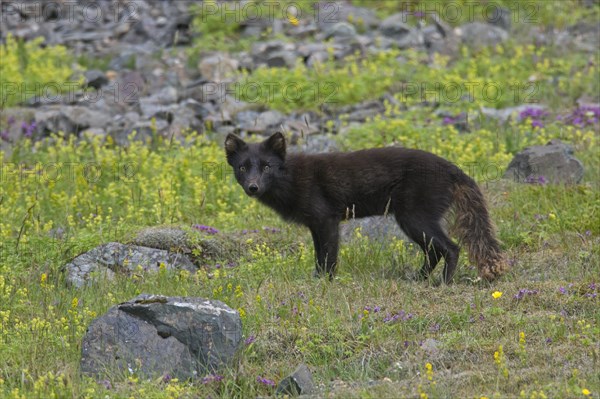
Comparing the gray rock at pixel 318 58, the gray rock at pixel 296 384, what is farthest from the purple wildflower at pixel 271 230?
the gray rock at pixel 318 58

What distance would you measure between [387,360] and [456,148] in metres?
5.00

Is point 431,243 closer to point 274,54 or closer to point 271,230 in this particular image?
point 271,230

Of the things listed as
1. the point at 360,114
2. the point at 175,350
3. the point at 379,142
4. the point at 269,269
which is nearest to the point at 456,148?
the point at 379,142

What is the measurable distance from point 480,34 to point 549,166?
243 inches

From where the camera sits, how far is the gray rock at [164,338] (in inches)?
243

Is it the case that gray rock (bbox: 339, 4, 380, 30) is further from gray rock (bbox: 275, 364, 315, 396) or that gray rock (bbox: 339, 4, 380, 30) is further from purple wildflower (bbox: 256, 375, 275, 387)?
gray rock (bbox: 275, 364, 315, 396)

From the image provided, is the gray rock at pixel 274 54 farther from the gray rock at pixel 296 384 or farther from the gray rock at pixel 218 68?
the gray rock at pixel 296 384

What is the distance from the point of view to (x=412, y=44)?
15.7m

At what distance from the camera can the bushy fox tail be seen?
26.1 feet

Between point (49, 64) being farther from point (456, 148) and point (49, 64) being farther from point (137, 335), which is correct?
point (137, 335)

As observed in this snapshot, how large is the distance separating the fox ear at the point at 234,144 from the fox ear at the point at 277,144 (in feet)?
A: 0.67

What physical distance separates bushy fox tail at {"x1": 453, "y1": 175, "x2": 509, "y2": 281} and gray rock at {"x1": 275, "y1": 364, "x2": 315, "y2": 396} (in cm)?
238

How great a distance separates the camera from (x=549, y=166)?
10141mm

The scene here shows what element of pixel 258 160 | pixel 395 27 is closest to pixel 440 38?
pixel 395 27
